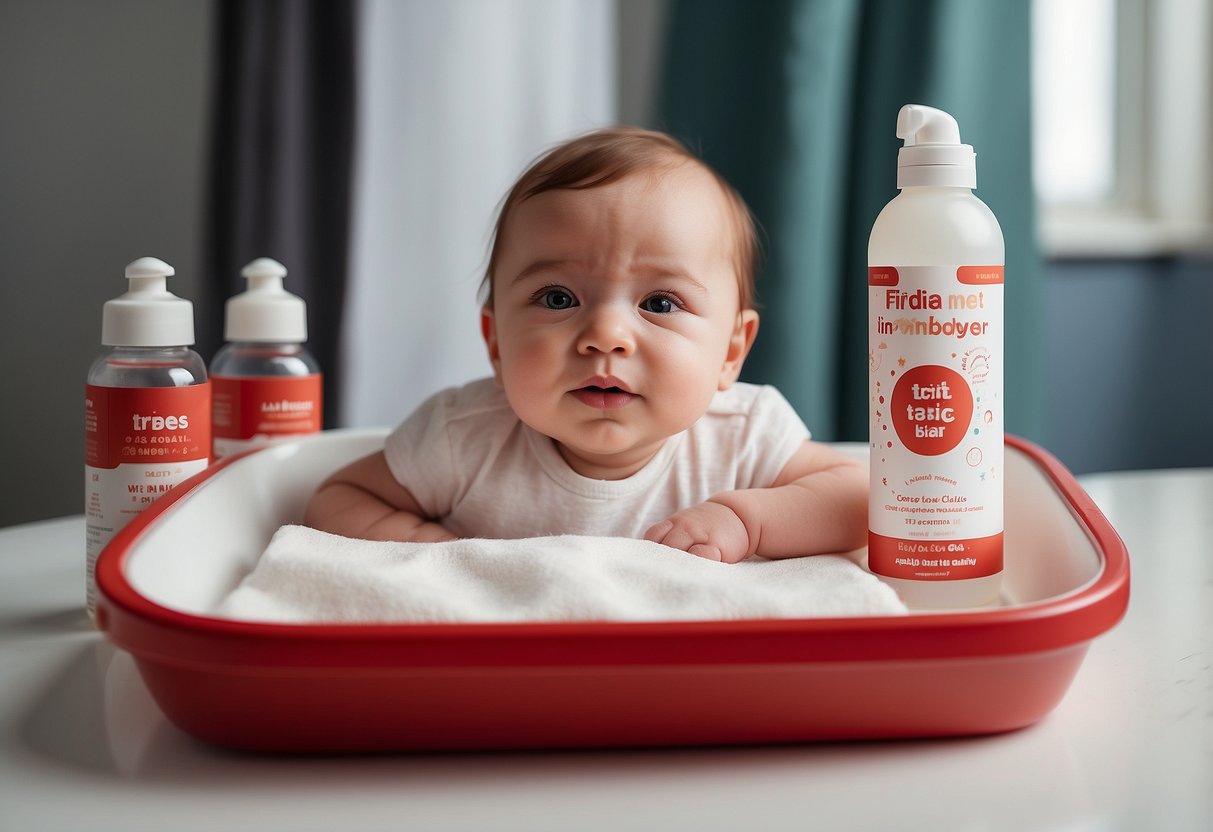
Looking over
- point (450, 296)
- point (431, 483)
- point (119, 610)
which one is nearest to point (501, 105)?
point (450, 296)

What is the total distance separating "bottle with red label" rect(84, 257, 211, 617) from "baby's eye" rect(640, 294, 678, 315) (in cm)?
30

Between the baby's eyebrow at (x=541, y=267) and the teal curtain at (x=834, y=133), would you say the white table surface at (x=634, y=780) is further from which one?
the teal curtain at (x=834, y=133)

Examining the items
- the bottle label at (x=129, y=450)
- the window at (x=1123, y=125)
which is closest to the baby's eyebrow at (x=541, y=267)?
the bottle label at (x=129, y=450)

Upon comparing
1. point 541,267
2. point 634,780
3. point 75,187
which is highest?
point 75,187

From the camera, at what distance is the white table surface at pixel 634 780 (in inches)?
18.4

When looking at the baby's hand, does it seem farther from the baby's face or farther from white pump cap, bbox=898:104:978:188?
white pump cap, bbox=898:104:978:188

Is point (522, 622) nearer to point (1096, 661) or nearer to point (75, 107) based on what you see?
point (1096, 661)

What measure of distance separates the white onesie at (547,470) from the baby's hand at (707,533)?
0.08 meters

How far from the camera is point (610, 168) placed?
0.80 m

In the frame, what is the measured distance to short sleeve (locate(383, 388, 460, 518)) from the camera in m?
0.86

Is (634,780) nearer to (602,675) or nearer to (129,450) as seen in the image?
(602,675)

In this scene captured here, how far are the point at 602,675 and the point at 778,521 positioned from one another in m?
0.32

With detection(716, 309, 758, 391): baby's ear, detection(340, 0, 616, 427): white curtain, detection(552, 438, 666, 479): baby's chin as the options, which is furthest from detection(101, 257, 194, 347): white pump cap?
detection(340, 0, 616, 427): white curtain

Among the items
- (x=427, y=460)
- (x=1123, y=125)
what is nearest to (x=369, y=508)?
(x=427, y=460)
